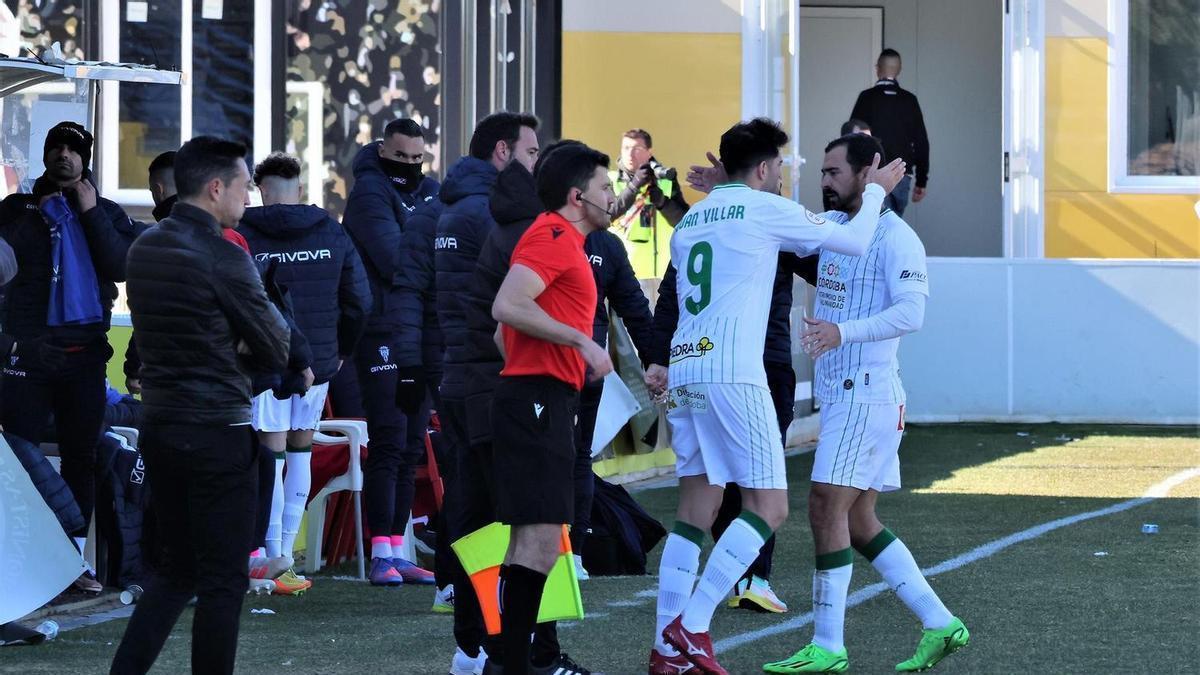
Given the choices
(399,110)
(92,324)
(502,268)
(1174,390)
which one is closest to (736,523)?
(502,268)

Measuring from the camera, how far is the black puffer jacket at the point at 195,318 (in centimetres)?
562

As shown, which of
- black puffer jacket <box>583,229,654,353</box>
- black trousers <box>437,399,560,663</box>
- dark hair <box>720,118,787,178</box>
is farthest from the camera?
black puffer jacket <box>583,229,654,353</box>

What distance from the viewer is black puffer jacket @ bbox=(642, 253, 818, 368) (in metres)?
7.42

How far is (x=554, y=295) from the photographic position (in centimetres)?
590

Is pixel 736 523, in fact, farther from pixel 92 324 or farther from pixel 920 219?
pixel 920 219

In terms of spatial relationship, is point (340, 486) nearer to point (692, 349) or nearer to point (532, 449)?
point (692, 349)

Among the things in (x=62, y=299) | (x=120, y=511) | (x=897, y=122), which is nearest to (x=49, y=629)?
(x=120, y=511)

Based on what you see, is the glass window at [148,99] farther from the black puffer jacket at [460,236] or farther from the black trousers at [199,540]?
the black trousers at [199,540]

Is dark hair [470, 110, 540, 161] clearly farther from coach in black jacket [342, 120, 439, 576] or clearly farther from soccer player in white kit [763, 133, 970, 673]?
coach in black jacket [342, 120, 439, 576]

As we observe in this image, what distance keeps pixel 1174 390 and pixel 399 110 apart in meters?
6.75

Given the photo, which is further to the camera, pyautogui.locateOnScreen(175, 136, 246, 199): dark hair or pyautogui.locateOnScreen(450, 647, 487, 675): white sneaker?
pyautogui.locateOnScreen(450, 647, 487, 675): white sneaker

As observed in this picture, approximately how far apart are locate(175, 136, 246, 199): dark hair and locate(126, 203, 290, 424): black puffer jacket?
0.07 metres

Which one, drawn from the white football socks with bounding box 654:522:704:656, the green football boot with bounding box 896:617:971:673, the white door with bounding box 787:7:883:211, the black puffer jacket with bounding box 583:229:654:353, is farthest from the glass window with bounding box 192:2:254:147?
the green football boot with bounding box 896:617:971:673

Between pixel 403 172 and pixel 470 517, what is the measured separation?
3.19 m
